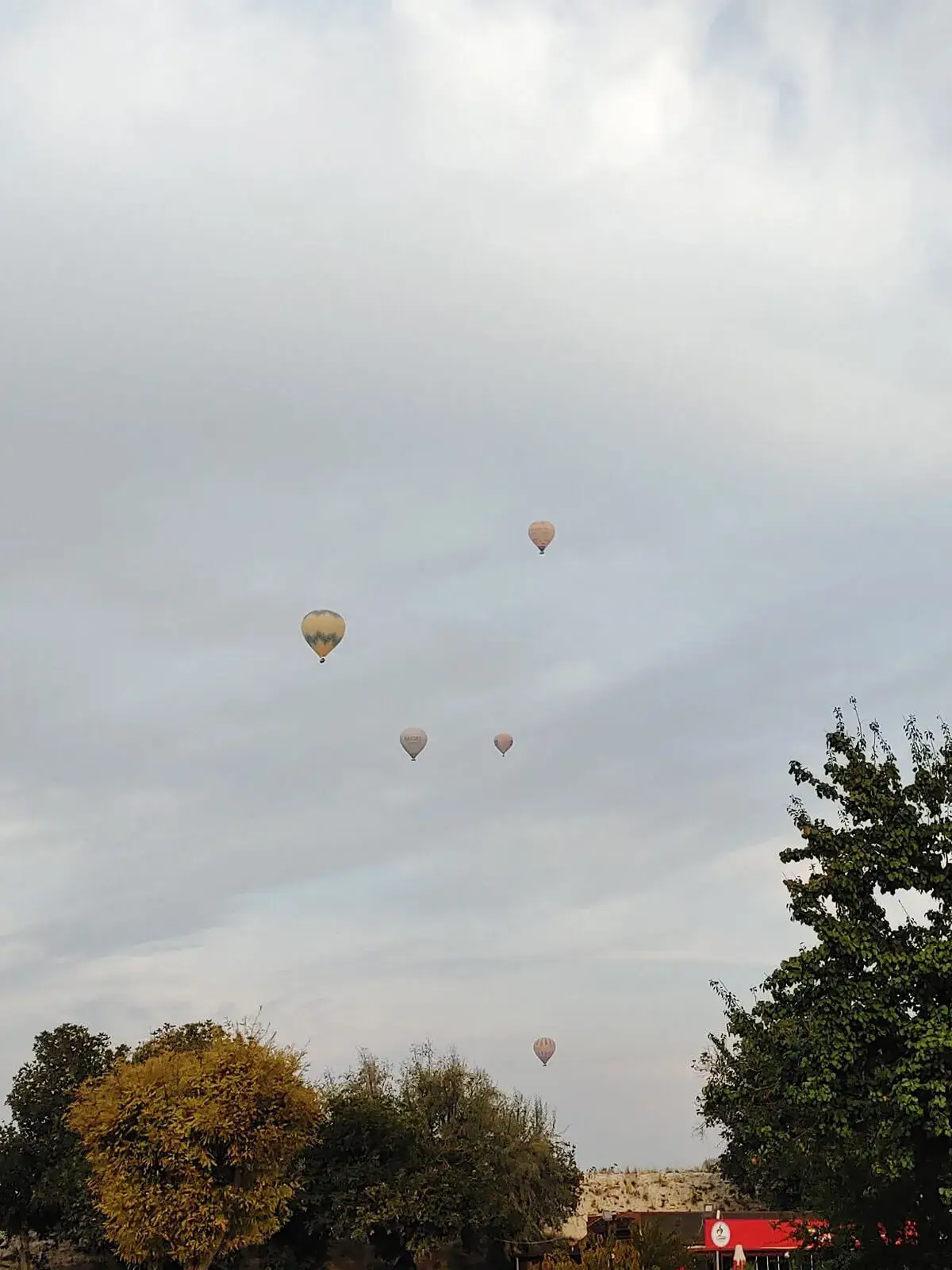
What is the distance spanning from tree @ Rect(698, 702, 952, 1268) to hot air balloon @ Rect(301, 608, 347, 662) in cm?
3080

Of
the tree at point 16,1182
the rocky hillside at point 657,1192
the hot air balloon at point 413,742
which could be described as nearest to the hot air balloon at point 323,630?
the hot air balloon at point 413,742

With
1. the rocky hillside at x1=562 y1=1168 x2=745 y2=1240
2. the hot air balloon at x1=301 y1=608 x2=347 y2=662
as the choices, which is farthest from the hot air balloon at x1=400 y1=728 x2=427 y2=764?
the rocky hillside at x1=562 y1=1168 x2=745 y2=1240

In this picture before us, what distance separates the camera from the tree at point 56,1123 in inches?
2980

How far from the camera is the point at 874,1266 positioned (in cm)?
3288

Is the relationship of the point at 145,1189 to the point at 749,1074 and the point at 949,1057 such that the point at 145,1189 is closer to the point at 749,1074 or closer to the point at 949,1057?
the point at 749,1074

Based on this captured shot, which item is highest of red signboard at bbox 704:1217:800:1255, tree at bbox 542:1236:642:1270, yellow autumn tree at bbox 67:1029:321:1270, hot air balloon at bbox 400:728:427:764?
hot air balloon at bbox 400:728:427:764

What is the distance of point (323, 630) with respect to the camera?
63.8 metres

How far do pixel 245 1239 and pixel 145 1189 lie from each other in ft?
17.3

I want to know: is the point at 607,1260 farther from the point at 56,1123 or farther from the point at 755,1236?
the point at 56,1123

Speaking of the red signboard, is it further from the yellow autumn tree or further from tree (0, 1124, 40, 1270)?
tree (0, 1124, 40, 1270)

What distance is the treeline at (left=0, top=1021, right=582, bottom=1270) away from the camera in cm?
6044

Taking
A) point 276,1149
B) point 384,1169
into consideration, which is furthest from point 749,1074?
point 384,1169

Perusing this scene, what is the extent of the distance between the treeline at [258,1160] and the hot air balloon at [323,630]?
61.4 feet

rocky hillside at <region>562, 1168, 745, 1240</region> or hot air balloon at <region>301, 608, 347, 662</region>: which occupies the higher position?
hot air balloon at <region>301, 608, 347, 662</region>
